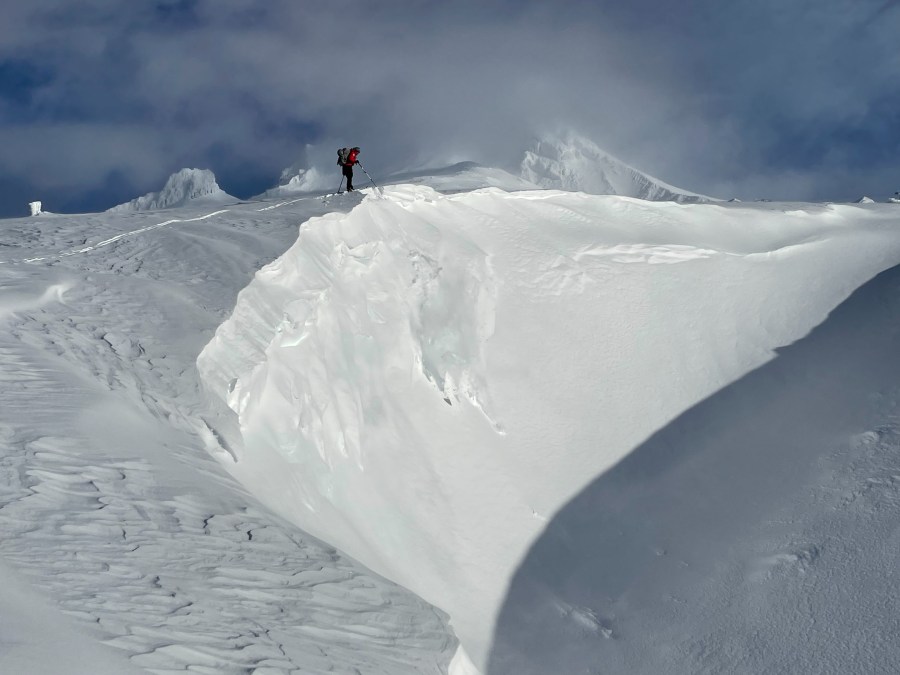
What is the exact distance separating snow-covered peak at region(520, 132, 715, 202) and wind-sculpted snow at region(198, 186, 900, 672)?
93.0 metres

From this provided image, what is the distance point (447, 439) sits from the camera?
12898 mm

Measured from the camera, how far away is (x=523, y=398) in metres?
13.9

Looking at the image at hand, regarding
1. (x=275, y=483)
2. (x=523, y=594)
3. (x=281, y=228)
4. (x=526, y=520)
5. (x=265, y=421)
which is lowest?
(x=523, y=594)

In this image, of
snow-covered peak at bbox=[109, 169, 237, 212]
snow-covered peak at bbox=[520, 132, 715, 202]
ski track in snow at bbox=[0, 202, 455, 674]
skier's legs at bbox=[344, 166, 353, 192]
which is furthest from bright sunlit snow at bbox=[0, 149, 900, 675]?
snow-covered peak at bbox=[520, 132, 715, 202]

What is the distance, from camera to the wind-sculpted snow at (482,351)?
11.1 metres

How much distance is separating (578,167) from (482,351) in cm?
10486

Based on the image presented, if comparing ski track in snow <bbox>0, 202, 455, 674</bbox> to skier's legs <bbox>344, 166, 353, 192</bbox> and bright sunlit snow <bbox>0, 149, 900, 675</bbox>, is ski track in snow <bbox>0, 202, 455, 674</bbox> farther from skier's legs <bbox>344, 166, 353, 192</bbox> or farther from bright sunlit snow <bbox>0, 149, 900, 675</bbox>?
skier's legs <bbox>344, 166, 353, 192</bbox>

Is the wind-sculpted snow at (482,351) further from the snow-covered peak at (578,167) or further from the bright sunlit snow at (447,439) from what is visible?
the snow-covered peak at (578,167)

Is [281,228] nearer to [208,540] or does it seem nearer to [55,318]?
[55,318]

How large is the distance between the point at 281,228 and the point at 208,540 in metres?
8.95

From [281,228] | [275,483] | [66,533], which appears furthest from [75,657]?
[281,228]

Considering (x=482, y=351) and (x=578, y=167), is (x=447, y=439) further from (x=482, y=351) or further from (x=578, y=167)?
(x=578, y=167)

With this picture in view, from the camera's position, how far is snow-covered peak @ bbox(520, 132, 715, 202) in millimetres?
110000

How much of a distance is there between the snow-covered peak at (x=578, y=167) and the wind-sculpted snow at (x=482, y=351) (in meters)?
93.0
